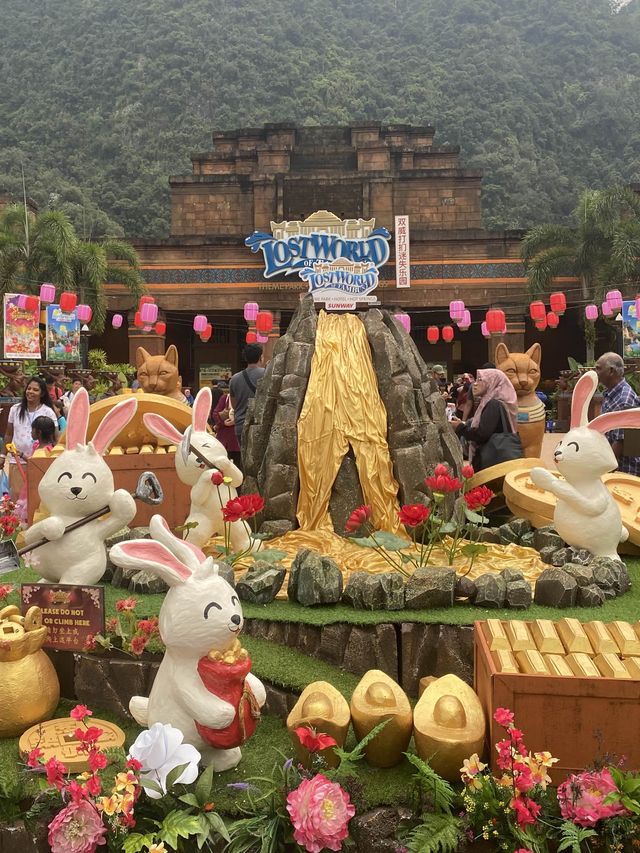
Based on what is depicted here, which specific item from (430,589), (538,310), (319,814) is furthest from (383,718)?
(538,310)

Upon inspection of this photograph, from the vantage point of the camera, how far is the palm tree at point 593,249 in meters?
17.8

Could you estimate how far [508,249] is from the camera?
64.3 feet

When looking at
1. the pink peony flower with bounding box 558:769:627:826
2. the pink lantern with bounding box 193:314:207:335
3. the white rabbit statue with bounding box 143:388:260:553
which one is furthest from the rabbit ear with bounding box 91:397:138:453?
the pink lantern with bounding box 193:314:207:335

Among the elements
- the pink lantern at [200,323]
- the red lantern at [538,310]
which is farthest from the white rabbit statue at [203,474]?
the red lantern at [538,310]

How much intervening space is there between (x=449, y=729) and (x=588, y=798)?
0.46 m

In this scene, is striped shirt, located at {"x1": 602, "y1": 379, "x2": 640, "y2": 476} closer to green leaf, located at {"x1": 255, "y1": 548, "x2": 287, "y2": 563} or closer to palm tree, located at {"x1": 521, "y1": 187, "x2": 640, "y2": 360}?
green leaf, located at {"x1": 255, "y1": 548, "x2": 287, "y2": 563}

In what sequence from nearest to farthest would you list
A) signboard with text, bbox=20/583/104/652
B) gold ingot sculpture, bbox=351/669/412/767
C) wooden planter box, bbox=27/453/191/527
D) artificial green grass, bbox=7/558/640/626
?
1. gold ingot sculpture, bbox=351/669/412/767
2. signboard with text, bbox=20/583/104/652
3. artificial green grass, bbox=7/558/640/626
4. wooden planter box, bbox=27/453/191/527

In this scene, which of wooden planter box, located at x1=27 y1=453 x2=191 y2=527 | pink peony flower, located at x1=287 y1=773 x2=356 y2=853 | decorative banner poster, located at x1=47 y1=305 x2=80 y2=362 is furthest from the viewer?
decorative banner poster, located at x1=47 y1=305 x2=80 y2=362

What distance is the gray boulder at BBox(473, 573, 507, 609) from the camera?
366cm

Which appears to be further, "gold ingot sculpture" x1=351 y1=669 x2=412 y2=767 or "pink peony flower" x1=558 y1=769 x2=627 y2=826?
"gold ingot sculpture" x1=351 y1=669 x2=412 y2=767

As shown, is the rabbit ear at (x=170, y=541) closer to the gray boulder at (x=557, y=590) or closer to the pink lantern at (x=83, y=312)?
the gray boulder at (x=557, y=590)

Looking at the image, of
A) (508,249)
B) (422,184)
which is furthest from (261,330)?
(422,184)

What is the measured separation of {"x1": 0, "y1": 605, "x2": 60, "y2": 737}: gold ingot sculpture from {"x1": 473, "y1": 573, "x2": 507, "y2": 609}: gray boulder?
195cm

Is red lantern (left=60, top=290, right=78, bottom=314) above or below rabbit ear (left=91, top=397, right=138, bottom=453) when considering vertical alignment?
above
